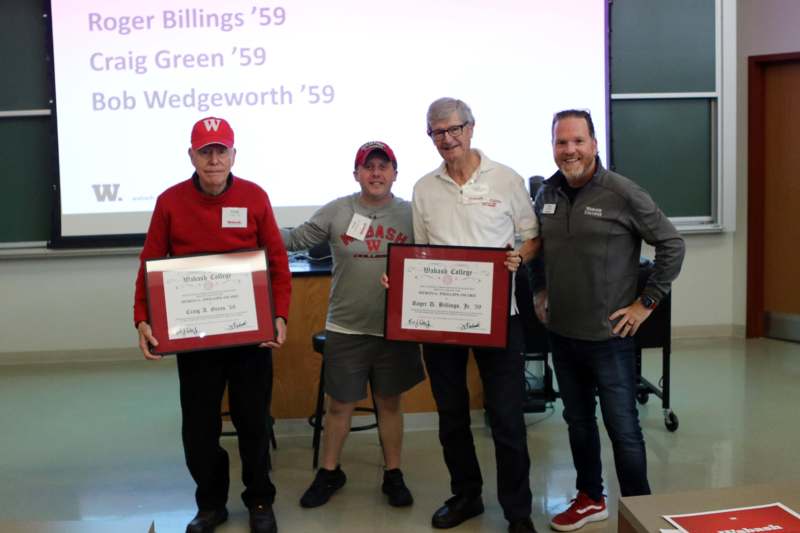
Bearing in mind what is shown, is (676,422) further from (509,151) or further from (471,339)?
(509,151)

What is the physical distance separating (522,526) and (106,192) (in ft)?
12.9

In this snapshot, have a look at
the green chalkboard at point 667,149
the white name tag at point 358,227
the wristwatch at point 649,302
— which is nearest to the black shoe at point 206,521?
the white name tag at point 358,227

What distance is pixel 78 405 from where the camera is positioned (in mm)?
4773

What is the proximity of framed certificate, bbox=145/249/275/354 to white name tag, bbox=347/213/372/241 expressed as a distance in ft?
1.30

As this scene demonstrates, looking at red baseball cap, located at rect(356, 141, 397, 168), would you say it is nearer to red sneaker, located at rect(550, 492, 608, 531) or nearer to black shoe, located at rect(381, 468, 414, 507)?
black shoe, located at rect(381, 468, 414, 507)

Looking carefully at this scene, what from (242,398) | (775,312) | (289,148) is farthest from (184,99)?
(775,312)

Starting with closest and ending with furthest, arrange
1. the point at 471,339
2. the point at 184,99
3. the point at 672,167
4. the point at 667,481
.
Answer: the point at 471,339, the point at 667,481, the point at 184,99, the point at 672,167

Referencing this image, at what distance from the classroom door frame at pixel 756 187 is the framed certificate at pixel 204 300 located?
4.58m

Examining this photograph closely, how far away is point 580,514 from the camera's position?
9.65 feet

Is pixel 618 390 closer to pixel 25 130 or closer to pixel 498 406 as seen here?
pixel 498 406

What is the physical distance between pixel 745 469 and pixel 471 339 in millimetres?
1627

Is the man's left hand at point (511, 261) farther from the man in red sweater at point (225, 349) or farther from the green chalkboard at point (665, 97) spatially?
the green chalkboard at point (665, 97)

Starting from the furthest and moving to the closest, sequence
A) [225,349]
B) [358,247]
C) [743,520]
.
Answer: [358,247], [225,349], [743,520]
